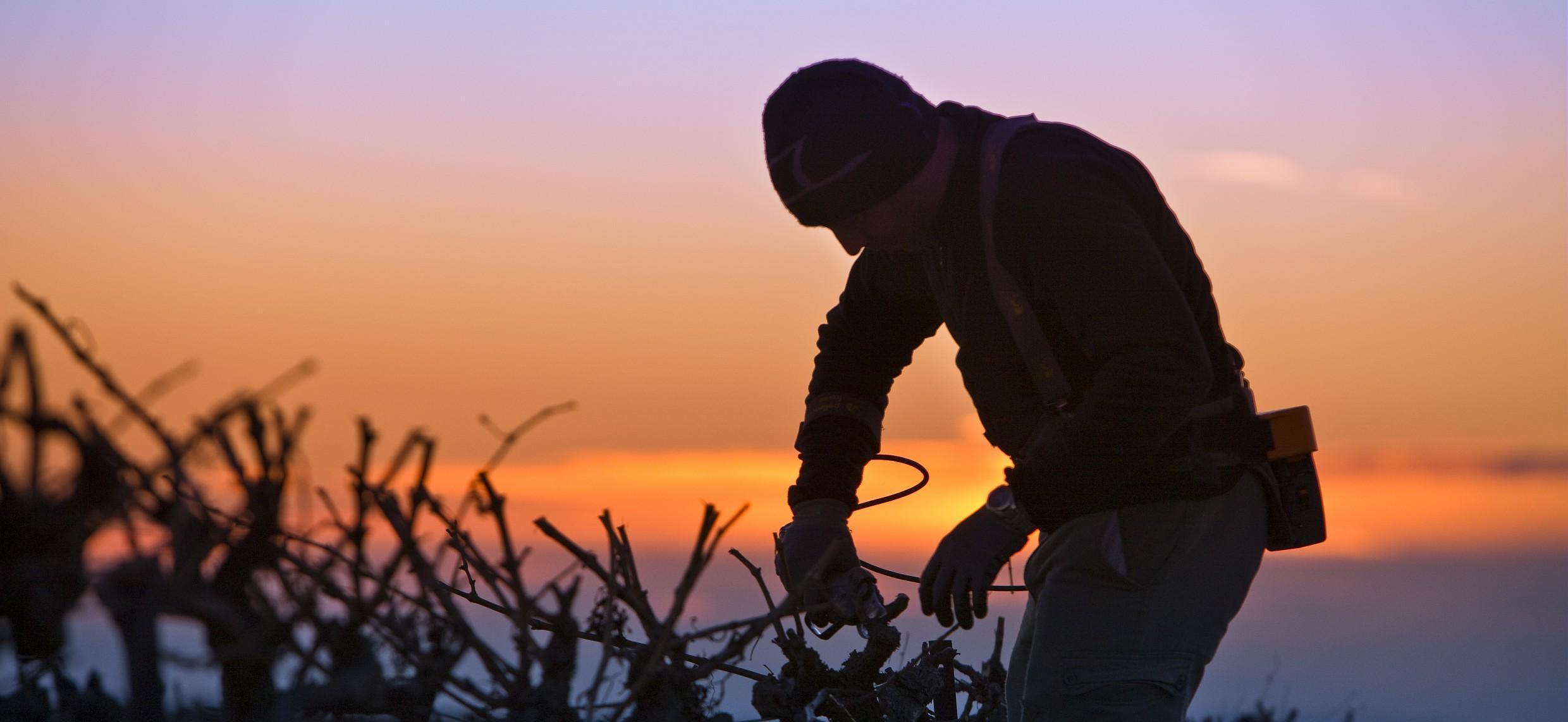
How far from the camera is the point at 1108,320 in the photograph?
10.0 feet

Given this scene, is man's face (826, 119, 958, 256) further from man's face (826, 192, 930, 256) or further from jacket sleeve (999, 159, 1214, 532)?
jacket sleeve (999, 159, 1214, 532)

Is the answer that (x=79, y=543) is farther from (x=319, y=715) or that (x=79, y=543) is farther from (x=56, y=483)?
(x=319, y=715)

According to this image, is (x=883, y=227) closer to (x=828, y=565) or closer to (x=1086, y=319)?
(x=1086, y=319)

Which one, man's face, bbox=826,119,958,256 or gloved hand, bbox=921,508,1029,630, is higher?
man's face, bbox=826,119,958,256

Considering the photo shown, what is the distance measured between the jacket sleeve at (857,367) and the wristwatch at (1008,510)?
90 cm

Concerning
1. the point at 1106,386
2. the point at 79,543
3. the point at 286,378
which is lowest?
the point at 79,543

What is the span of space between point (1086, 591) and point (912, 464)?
109cm

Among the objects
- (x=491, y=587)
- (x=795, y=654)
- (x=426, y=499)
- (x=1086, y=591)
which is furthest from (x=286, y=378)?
(x=795, y=654)

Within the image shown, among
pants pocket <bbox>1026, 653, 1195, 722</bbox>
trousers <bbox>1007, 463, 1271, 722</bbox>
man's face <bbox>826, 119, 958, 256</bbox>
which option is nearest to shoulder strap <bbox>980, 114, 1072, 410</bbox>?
man's face <bbox>826, 119, 958, 256</bbox>

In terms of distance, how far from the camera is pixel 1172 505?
3455mm

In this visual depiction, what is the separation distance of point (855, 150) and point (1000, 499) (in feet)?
3.15

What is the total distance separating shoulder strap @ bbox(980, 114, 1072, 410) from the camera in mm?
3291

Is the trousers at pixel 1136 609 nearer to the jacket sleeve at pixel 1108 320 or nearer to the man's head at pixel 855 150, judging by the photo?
the jacket sleeve at pixel 1108 320

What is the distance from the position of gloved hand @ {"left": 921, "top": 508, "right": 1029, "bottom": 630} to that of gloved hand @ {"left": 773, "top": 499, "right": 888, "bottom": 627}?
0.85 feet
